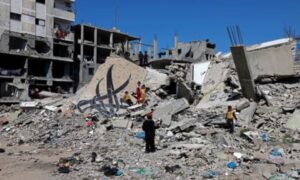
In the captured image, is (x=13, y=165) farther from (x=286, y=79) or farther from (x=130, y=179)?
(x=286, y=79)

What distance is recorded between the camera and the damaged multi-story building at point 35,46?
4025 cm

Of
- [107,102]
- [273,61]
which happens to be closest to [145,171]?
[107,102]

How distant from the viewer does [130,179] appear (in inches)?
385

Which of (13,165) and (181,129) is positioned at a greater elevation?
(181,129)

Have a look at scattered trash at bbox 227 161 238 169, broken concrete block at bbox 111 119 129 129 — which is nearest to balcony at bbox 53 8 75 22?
broken concrete block at bbox 111 119 129 129

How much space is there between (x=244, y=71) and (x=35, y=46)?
32.1 meters

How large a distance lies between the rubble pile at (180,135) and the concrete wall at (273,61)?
63cm

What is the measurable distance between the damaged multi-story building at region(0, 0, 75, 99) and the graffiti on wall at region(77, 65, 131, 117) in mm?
19367

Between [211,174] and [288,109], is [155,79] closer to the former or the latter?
[288,109]

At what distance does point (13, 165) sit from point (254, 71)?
450 inches

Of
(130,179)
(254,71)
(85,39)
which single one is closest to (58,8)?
(85,39)

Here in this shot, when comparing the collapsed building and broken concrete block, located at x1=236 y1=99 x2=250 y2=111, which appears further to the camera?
the collapsed building

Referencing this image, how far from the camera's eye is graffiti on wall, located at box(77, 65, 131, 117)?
18.6m

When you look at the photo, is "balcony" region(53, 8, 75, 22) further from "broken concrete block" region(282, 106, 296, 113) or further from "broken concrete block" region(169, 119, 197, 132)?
"broken concrete block" region(282, 106, 296, 113)
